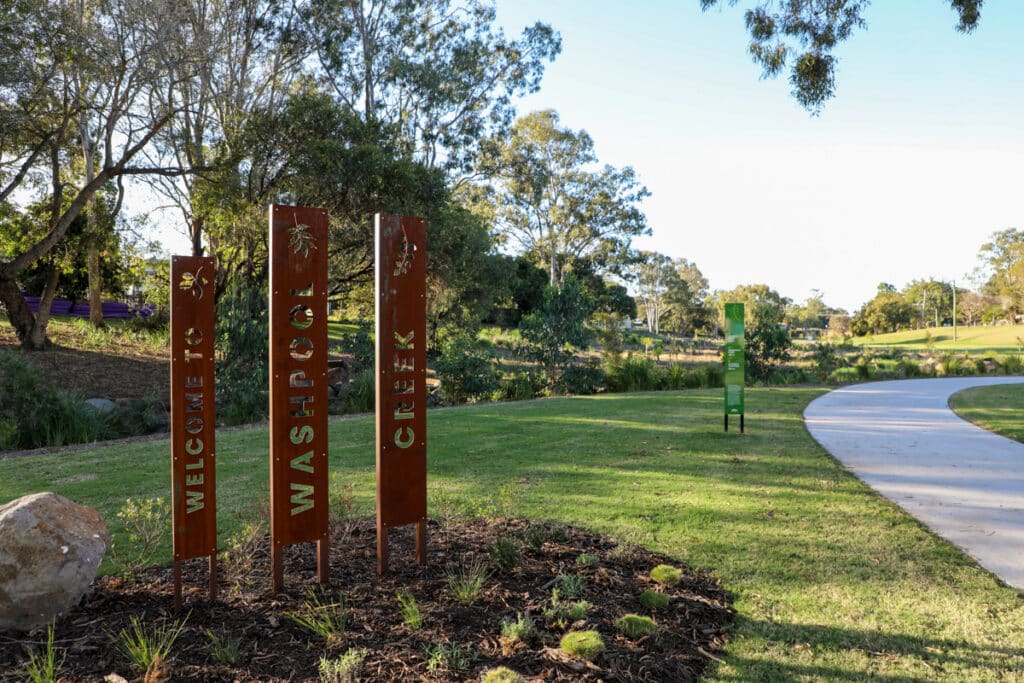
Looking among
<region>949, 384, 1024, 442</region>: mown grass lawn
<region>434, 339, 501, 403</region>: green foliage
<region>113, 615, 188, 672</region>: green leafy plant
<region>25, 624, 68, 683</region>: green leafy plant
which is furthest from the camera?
<region>434, 339, 501, 403</region>: green foliage

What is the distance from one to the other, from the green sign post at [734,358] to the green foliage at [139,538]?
19.8ft

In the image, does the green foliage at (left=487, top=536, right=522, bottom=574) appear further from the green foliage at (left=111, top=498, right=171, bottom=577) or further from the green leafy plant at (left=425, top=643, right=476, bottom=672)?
the green foliage at (left=111, top=498, right=171, bottom=577)

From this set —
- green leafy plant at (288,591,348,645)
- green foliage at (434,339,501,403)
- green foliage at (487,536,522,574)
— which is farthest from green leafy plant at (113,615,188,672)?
green foliage at (434,339,501,403)

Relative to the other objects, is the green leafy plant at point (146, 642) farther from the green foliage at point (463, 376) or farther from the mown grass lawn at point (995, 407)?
the green foliage at point (463, 376)

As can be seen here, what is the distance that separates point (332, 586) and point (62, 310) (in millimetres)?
28194

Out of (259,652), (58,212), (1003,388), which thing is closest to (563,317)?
(1003,388)

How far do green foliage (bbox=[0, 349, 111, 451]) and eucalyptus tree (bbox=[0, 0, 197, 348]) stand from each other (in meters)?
5.52

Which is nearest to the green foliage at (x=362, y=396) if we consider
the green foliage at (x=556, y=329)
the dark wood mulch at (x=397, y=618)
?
the green foliage at (x=556, y=329)

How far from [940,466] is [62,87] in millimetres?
16973

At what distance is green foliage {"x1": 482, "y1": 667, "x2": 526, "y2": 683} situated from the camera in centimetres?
254

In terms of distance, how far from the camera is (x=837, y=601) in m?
3.49

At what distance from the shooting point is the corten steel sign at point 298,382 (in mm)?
3340

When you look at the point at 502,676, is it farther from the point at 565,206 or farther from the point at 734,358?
the point at 565,206

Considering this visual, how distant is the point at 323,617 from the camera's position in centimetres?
301
